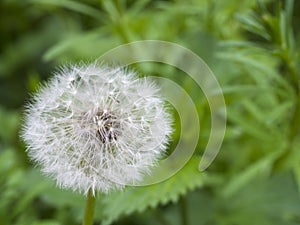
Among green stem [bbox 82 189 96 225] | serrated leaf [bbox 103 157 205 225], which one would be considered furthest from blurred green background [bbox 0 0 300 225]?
green stem [bbox 82 189 96 225]

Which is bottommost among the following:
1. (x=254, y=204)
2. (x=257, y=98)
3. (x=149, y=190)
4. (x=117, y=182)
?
(x=117, y=182)

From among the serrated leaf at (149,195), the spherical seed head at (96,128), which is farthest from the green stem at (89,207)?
the serrated leaf at (149,195)

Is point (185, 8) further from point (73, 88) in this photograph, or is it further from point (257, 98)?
point (73, 88)

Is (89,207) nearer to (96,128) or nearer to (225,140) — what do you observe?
(96,128)

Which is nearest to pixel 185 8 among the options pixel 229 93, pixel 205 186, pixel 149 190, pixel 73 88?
pixel 229 93

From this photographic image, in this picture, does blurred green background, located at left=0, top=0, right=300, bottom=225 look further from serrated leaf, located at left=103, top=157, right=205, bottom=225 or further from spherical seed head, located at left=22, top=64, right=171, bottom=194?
spherical seed head, located at left=22, top=64, right=171, bottom=194

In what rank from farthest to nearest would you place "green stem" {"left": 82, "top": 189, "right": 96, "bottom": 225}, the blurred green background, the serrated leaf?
the blurred green background < the serrated leaf < "green stem" {"left": 82, "top": 189, "right": 96, "bottom": 225}

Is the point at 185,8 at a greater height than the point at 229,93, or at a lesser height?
greater
